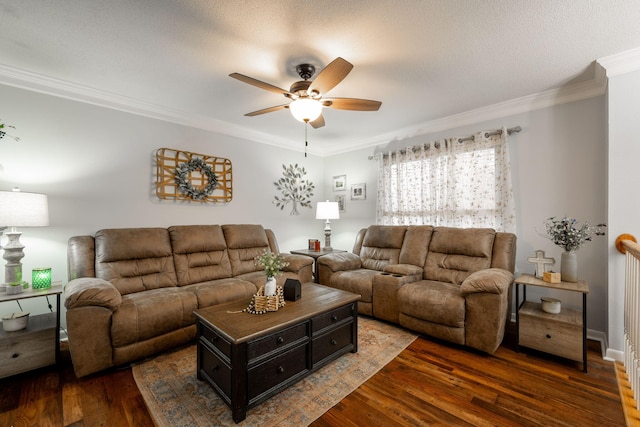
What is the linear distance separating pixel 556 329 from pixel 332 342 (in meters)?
1.89

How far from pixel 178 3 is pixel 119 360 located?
2587 millimetres

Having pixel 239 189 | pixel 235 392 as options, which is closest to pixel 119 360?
pixel 235 392

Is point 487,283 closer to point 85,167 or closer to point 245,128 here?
point 245,128

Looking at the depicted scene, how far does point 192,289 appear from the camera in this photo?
2637 millimetres

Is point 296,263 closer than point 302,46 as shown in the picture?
No

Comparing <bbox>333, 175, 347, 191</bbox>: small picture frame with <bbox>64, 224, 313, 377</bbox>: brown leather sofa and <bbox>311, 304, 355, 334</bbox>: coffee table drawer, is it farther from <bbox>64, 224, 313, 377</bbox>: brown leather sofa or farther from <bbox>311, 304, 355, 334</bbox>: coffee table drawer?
<bbox>311, 304, 355, 334</bbox>: coffee table drawer

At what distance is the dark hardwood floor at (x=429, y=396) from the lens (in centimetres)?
159

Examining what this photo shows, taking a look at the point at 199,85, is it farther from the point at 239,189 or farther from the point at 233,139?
the point at 239,189

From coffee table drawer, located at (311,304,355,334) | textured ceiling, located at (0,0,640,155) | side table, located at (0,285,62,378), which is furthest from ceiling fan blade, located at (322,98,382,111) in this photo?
side table, located at (0,285,62,378)

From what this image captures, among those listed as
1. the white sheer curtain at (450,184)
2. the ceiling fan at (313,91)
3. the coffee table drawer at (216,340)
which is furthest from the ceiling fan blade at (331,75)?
the white sheer curtain at (450,184)

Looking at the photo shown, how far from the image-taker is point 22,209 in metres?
2.06

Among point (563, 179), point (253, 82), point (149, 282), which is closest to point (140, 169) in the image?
point (149, 282)

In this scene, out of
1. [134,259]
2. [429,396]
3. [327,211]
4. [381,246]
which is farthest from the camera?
[327,211]

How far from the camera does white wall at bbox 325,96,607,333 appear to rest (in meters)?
2.61
